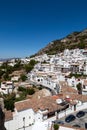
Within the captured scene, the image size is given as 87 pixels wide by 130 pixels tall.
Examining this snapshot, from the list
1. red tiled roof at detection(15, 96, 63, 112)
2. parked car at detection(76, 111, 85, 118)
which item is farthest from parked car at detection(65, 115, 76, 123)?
red tiled roof at detection(15, 96, 63, 112)

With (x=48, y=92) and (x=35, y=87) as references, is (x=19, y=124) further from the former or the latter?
(x=35, y=87)

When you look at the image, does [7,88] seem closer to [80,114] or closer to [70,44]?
[80,114]

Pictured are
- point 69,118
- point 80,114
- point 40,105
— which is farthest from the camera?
point 40,105

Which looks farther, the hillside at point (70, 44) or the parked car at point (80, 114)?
the hillside at point (70, 44)

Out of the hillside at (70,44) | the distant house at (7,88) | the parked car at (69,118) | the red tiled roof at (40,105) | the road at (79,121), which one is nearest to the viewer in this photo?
the road at (79,121)

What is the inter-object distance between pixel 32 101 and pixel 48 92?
15793 mm

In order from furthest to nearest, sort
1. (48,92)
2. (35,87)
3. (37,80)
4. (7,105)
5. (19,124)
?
1. (37,80)
2. (35,87)
3. (48,92)
4. (7,105)
5. (19,124)

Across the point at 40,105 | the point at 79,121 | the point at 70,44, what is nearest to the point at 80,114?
the point at 79,121

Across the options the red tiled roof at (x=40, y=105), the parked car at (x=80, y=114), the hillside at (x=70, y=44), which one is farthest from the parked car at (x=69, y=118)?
the hillside at (x=70, y=44)

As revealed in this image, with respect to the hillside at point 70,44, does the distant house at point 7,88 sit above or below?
below

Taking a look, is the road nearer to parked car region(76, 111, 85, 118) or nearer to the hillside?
parked car region(76, 111, 85, 118)

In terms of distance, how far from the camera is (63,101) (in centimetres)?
4312

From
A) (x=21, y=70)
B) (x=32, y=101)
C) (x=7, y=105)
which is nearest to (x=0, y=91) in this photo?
(x=7, y=105)

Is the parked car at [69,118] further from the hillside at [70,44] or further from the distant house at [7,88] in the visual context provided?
the hillside at [70,44]
